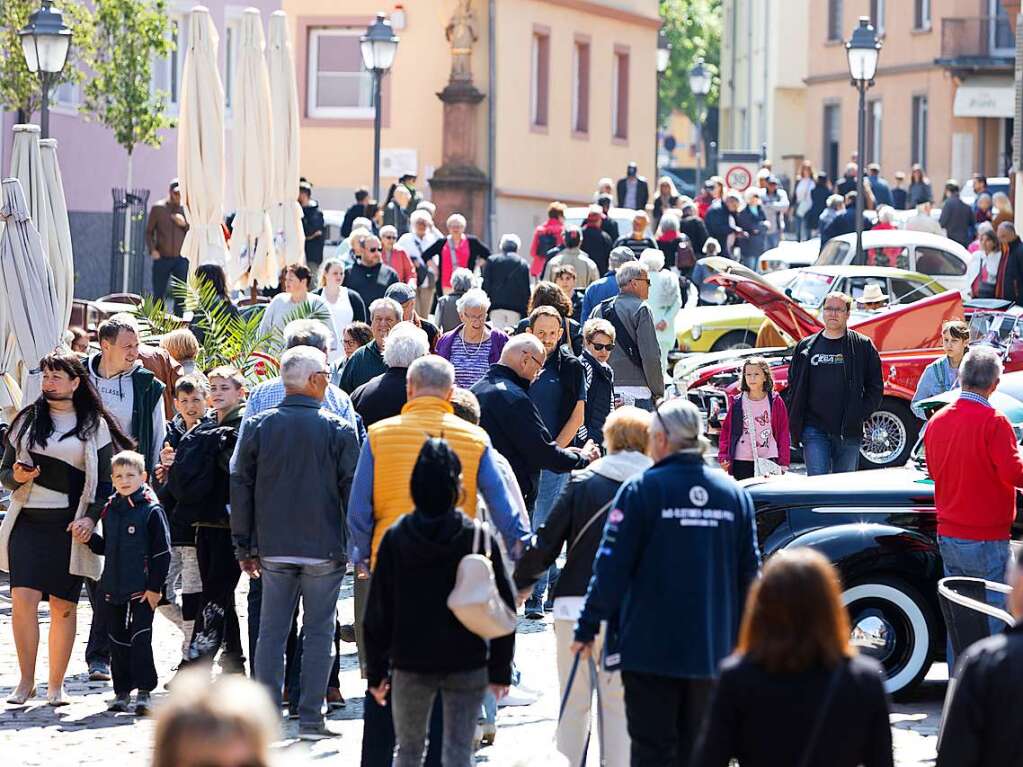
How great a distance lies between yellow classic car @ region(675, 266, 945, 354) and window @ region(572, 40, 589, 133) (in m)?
23.1

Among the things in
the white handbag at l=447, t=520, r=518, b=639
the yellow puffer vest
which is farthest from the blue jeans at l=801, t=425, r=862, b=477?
the white handbag at l=447, t=520, r=518, b=639

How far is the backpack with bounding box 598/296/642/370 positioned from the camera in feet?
54.6

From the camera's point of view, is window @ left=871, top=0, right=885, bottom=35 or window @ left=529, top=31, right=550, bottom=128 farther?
window @ left=871, top=0, right=885, bottom=35

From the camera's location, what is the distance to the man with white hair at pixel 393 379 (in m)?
11.1

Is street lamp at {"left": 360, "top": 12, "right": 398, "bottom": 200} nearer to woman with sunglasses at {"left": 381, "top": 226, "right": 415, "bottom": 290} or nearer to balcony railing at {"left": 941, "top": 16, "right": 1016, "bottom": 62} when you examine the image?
woman with sunglasses at {"left": 381, "top": 226, "right": 415, "bottom": 290}

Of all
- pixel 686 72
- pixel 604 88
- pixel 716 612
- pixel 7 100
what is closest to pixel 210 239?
pixel 7 100

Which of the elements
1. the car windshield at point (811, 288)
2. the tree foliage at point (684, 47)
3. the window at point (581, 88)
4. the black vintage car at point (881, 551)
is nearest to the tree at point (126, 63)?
the car windshield at point (811, 288)

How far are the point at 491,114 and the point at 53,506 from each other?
112 ft

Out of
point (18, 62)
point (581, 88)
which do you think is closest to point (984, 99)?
point (581, 88)

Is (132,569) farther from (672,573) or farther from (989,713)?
(989,713)

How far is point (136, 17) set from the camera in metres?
30.1

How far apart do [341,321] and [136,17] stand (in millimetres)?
13802

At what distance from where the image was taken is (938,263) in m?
29.5

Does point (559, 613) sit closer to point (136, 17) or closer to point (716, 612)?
point (716, 612)
